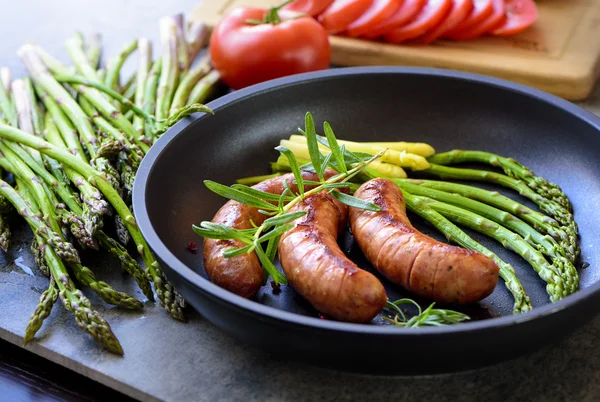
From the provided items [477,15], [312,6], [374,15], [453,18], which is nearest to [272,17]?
[312,6]

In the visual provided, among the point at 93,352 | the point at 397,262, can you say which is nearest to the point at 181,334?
the point at 93,352

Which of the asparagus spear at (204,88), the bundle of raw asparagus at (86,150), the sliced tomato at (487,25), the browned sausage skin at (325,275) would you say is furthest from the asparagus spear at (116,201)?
the sliced tomato at (487,25)

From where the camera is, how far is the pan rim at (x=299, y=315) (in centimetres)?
166

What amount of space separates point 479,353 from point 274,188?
89 centimetres

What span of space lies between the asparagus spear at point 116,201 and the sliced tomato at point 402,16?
166 centimetres

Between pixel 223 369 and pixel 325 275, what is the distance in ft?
1.36

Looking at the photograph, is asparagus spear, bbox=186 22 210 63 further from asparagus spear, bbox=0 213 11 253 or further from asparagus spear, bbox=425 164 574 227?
asparagus spear, bbox=425 164 574 227

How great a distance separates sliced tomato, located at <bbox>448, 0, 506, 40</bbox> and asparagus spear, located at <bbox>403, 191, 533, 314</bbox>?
4.38 ft

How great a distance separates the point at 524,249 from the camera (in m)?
2.26

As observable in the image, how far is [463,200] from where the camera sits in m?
2.49

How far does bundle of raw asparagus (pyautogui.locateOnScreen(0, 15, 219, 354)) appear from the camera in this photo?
2.21m

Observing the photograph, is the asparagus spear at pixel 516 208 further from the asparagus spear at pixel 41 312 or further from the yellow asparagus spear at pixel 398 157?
the asparagus spear at pixel 41 312

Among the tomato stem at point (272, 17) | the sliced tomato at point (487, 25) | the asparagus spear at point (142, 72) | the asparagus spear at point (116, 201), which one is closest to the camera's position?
the asparagus spear at point (116, 201)

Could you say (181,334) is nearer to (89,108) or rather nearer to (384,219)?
(384,219)
